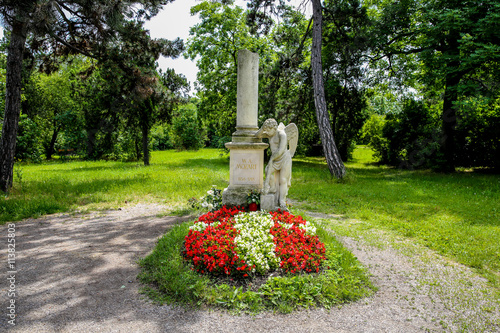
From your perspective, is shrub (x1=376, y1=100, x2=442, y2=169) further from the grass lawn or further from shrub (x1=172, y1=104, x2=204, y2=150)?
shrub (x1=172, y1=104, x2=204, y2=150)

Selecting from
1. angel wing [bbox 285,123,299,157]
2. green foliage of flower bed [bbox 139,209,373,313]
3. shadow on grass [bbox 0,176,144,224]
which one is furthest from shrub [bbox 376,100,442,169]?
shadow on grass [bbox 0,176,144,224]

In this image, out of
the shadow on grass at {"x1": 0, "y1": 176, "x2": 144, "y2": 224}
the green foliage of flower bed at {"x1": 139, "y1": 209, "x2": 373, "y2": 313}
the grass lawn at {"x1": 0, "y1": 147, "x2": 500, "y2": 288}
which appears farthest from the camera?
the shadow on grass at {"x1": 0, "y1": 176, "x2": 144, "y2": 224}

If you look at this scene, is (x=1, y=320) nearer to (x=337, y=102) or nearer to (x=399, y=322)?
(x=399, y=322)

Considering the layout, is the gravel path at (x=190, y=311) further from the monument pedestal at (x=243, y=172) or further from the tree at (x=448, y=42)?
the tree at (x=448, y=42)

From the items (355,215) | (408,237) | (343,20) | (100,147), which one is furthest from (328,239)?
(100,147)

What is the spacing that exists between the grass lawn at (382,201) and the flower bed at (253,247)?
259 cm

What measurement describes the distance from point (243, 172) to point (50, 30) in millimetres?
6901

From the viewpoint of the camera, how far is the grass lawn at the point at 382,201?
5.78 meters

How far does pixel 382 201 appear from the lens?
9086 millimetres

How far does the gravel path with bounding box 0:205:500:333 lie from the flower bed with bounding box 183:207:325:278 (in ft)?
2.53

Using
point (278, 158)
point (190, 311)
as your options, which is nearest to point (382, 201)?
point (278, 158)

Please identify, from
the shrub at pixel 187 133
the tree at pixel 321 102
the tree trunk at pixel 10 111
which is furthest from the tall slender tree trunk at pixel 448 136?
the shrub at pixel 187 133

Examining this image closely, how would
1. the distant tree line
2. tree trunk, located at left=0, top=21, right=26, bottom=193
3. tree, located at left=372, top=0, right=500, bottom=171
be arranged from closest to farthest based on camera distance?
tree trunk, located at left=0, top=21, right=26, bottom=193, the distant tree line, tree, located at left=372, top=0, right=500, bottom=171

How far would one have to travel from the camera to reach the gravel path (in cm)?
312
